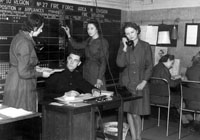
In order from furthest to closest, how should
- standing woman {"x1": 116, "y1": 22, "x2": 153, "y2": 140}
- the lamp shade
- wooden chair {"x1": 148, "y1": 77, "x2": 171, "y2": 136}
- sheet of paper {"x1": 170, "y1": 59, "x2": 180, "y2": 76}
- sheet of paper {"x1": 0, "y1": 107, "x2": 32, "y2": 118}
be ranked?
the lamp shade < sheet of paper {"x1": 170, "y1": 59, "x2": 180, "y2": 76} < wooden chair {"x1": 148, "y1": 77, "x2": 171, "y2": 136} < standing woman {"x1": 116, "y1": 22, "x2": 153, "y2": 140} < sheet of paper {"x1": 0, "y1": 107, "x2": 32, "y2": 118}

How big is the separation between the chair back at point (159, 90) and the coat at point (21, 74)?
5.98ft

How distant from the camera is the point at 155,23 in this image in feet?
18.5

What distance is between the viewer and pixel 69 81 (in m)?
3.63

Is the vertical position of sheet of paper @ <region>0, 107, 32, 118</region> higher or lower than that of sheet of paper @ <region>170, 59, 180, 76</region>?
lower

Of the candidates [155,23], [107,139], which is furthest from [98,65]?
[155,23]

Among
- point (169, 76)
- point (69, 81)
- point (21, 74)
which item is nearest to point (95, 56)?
point (69, 81)

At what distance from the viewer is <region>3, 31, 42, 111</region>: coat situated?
3.25 meters

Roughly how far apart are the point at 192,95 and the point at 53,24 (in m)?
2.07

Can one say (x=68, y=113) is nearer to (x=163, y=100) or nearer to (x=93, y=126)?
(x=93, y=126)

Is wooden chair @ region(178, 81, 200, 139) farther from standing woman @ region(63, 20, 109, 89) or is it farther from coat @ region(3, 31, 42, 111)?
coat @ region(3, 31, 42, 111)

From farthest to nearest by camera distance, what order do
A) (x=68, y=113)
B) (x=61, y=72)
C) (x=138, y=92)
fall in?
(x=138, y=92) < (x=61, y=72) < (x=68, y=113)

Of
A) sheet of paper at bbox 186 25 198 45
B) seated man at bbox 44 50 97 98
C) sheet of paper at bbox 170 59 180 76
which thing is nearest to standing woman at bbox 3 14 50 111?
seated man at bbox 44 50 97 98

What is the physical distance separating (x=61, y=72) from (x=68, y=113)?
2.88 feet

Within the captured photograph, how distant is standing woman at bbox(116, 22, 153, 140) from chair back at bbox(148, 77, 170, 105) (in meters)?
0.64
